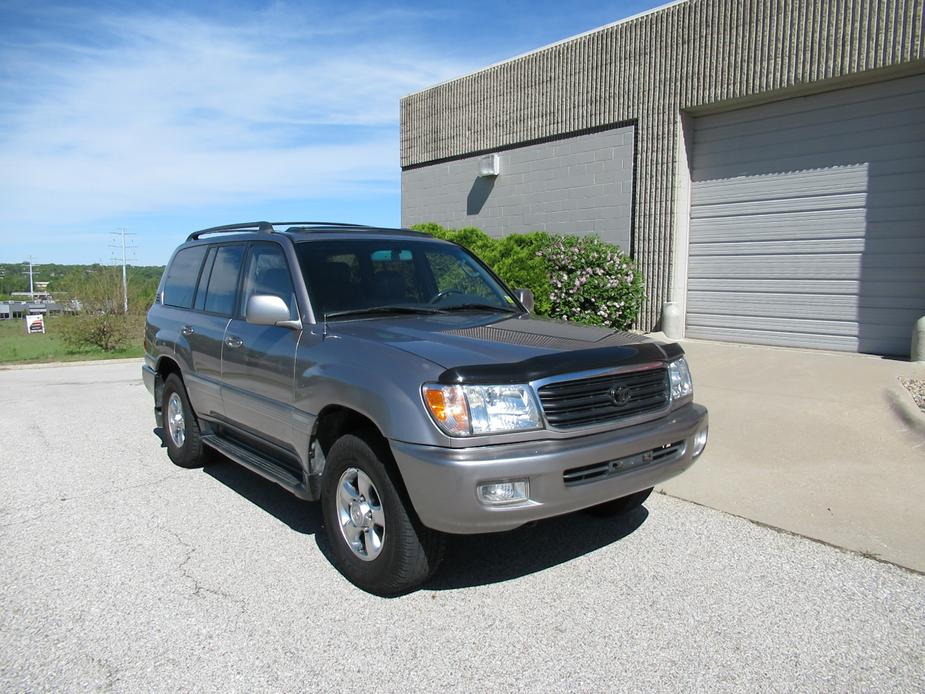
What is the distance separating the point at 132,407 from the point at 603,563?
23.2ft

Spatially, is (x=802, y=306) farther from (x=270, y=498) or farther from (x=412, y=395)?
(x=412, y=395)

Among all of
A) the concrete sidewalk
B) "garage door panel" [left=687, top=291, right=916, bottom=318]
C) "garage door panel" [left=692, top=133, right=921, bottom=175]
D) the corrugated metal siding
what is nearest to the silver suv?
the concrete sidewalk

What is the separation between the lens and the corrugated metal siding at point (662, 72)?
30.2 ft

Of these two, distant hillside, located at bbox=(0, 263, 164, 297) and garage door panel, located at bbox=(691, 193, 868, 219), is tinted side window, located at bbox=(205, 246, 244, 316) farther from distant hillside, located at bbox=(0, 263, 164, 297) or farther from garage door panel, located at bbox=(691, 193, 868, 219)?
distant hillside, located at bbox=(0, 263, 164, 297)

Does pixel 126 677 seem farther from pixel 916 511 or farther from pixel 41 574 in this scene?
pixel 916 511

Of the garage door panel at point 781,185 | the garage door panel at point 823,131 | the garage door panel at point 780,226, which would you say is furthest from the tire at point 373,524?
the garage door panel at point 823,131

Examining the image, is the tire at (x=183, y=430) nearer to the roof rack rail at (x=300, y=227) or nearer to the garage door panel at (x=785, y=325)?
the roof rack rail at (x=300, y=227)

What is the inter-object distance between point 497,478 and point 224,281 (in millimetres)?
3090

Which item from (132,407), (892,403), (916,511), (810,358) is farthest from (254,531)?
(810,358)

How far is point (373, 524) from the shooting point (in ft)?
11.9

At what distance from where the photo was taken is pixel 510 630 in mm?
3246

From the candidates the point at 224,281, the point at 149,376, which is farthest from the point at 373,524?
the point at 149,376

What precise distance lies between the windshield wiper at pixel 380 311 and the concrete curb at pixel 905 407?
443cm

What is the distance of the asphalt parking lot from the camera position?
2896mm
